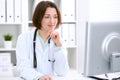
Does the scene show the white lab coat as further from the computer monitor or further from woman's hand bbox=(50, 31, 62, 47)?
the computer monitor

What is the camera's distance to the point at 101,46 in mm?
1512

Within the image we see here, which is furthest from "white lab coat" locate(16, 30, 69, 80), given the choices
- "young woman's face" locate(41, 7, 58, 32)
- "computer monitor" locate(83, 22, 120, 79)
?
"computer monitor" locate(83, 22, 120, 79)

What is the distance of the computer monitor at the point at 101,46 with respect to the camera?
1491 mm

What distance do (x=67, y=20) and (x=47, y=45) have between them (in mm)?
993

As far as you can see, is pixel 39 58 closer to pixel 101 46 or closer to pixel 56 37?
pixel 56 37

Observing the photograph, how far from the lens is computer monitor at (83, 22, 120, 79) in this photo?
1491mm

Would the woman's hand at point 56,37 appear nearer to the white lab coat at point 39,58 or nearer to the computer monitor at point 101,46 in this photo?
the white lab coat at point 39,58

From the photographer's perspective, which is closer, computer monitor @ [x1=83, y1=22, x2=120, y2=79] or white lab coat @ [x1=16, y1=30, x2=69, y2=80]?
computer monitor @ [x1=83, y1=22, x2=120, y2=79]

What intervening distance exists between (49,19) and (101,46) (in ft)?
2.43

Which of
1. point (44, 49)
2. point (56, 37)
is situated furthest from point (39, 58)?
point (56, 37)

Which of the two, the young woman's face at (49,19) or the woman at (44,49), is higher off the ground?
the young woman's face at (49,19)

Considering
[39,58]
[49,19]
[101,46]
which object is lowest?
[39,58]

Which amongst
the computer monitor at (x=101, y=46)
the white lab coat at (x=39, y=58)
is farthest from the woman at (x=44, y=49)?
the computer monitor at (x=101, y=46)

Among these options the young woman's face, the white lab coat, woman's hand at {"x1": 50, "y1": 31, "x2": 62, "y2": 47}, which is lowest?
the white lab coat
